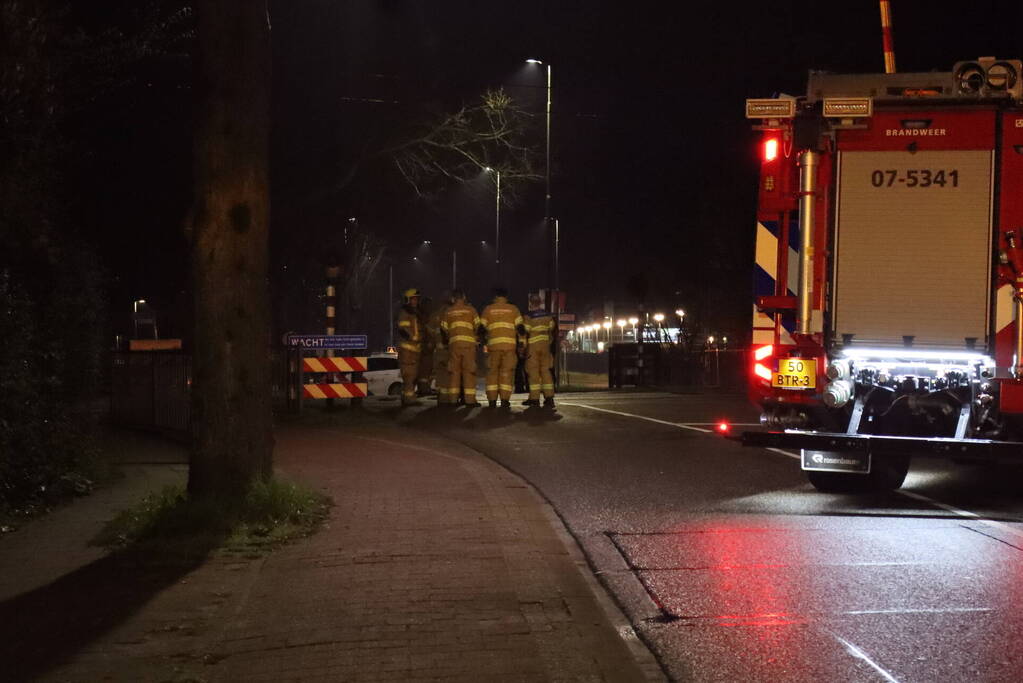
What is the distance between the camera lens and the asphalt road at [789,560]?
222 inches

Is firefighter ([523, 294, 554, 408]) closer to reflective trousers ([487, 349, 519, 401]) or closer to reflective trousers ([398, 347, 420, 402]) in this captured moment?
reflective trousers ([487, 349, 519, 401])

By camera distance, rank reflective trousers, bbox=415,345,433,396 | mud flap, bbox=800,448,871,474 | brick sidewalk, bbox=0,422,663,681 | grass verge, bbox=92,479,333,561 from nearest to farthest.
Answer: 1. brick sidewalk, bbox=0,422,663,681
2. grass verge, bbox=92,479,333,561
3. mud flap, bbox=800,448,871,474
4. reflective trousers, bbox=415,345,433,396

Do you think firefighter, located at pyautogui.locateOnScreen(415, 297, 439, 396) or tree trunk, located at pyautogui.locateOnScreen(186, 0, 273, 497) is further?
firefighter, located at pyautogui.locateOnScreen(415, 297, 439, 396)

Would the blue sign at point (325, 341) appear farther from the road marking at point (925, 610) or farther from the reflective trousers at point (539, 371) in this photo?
the road marking at point (925, 610)

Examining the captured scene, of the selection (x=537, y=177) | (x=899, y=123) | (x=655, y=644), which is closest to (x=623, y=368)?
(x=537, y=177)

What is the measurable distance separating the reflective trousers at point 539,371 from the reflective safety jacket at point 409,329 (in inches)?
87.6

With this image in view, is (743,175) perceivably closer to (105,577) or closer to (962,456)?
(962,456)

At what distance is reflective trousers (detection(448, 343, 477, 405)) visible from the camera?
18.9 m

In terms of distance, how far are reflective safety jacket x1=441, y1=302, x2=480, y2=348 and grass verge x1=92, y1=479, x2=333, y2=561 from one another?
10004 mm

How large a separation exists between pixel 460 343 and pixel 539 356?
1370 mm

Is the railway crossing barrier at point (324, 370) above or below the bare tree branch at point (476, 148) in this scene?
below

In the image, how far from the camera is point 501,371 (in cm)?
1909

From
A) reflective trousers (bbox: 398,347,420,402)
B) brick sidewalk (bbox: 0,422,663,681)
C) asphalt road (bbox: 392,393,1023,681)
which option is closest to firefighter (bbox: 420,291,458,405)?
reflective trousers (bbox: 398,347,420,402)

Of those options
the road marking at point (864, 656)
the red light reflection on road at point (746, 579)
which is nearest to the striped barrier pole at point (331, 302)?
the red light reflection on road at point (746, 579)
